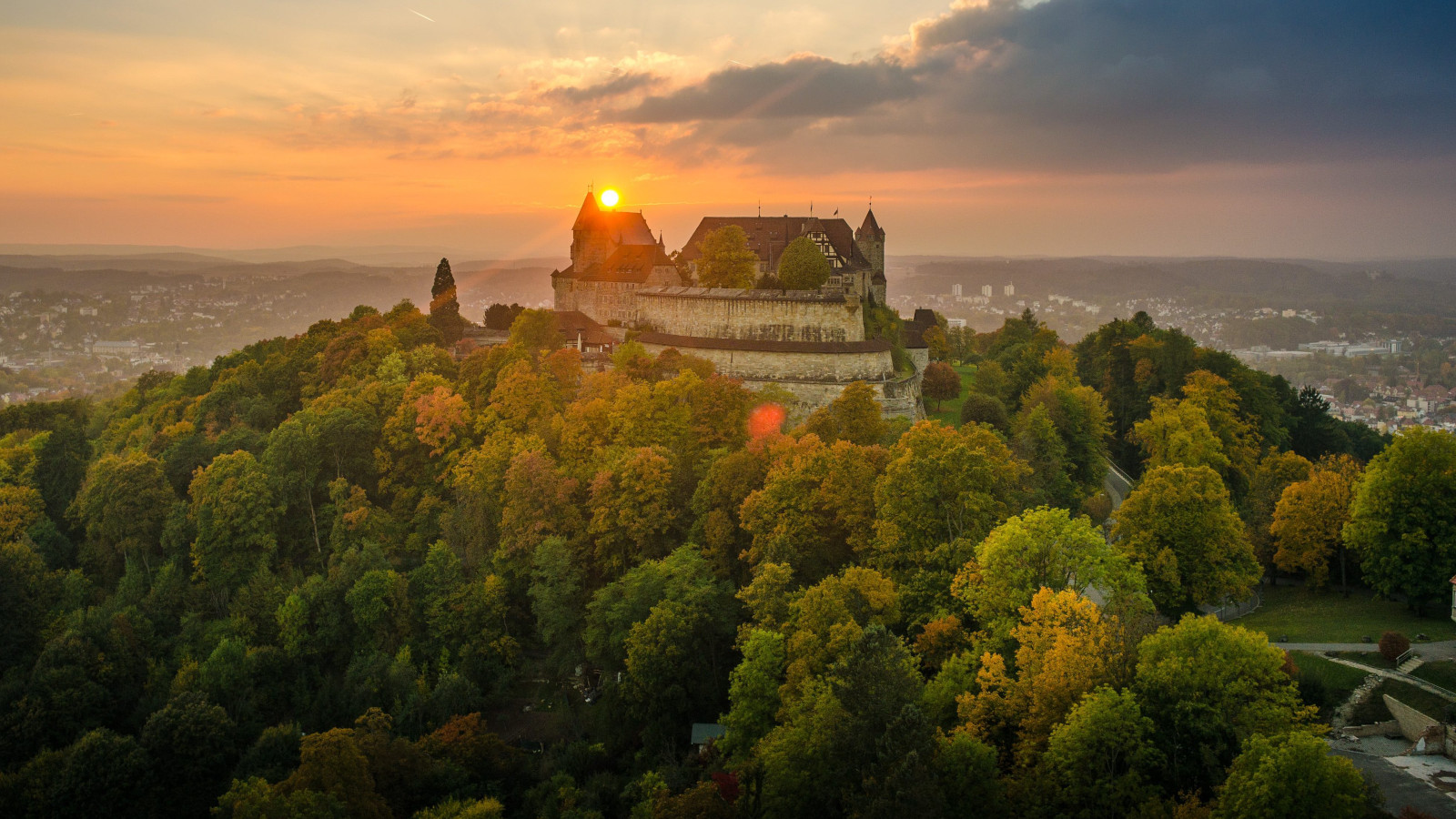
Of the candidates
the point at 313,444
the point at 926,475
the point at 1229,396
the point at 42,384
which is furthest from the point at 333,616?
the point at 42,384

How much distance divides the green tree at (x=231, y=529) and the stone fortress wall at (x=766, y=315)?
19.1 meters

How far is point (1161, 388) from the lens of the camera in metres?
51.0

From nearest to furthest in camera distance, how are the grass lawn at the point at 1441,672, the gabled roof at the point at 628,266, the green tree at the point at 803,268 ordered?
the grass lawn at the point at 1441,672 → the green tree at the point at 803,268 → the gabled roof at the point at 628,266

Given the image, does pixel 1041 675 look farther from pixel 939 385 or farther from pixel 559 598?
pixel 939 385

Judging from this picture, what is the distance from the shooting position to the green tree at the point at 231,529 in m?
37.6

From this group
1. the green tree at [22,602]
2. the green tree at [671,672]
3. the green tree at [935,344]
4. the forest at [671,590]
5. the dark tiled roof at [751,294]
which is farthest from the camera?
the green tree at [935,344]

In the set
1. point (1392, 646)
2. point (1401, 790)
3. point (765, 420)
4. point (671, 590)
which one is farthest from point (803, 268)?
point (1401, 790)

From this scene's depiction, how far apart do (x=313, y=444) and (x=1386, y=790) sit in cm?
3748

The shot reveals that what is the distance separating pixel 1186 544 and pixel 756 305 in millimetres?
23393

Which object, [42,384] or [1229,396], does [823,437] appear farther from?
[42,384]

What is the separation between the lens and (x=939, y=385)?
4906 centimetres

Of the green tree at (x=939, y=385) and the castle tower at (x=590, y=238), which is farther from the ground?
the castle tower at (x=590, y=238)

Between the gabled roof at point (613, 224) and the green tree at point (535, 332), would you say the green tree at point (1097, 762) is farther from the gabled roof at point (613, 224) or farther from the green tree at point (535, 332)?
the gabled roof at point (613, 224)

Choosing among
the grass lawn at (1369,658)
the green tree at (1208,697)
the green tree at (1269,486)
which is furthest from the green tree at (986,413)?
the green tree at (1208,697)
